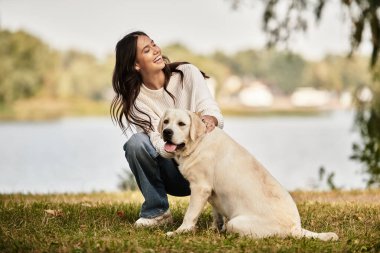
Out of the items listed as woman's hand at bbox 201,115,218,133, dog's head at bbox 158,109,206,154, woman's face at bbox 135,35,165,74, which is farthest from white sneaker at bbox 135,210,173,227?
woman's face at bbox 135,35,165,74

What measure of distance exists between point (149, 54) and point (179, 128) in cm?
104

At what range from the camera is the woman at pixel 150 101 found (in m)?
5.87

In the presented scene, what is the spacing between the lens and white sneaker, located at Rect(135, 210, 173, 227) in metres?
5.81

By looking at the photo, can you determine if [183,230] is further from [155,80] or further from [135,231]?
[155,80]

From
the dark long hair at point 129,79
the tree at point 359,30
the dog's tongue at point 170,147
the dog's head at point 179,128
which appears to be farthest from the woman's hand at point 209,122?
the tree at point 359,30

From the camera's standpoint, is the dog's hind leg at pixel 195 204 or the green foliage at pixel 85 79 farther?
the green foliage at pixel 85 79

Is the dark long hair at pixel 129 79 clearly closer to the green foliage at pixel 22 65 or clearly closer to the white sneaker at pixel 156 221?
the white sneaker at pixel 156 221

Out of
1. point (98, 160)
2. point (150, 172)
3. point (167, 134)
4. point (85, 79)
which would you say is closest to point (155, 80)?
point (150, 172)

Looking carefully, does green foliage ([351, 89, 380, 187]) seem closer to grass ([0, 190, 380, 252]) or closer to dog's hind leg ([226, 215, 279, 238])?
grass ([0, 190, 380, 252])

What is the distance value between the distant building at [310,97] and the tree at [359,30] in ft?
331

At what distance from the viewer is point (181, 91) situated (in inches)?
238

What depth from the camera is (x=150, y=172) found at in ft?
19.5

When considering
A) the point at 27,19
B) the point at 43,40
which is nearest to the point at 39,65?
the point at 43,40

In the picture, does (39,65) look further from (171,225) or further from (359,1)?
(171,225)
